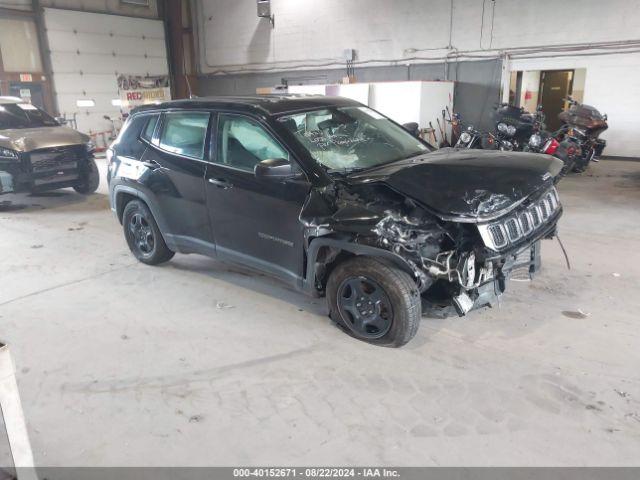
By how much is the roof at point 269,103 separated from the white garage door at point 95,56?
14.4m

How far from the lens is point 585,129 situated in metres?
9.23

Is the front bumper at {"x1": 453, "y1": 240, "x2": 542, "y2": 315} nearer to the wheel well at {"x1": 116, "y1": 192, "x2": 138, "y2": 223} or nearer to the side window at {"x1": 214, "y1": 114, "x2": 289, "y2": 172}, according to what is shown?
the side window at {"x1": 214, "y1": 114, "x2": 289, "y2": 172}

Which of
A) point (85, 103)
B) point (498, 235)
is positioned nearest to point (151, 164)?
point (498, 235)

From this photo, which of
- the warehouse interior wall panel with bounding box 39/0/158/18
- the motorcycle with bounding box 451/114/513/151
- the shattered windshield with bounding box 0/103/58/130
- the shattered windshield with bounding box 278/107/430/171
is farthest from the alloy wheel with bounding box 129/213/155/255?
the warehouse interior wall panel with bounding box 39/0/158/18

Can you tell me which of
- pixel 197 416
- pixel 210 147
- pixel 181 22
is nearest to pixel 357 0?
pixel 181 22

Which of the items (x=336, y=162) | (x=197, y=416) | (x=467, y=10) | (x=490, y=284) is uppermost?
(x=467, y=10)

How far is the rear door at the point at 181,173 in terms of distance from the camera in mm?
4184

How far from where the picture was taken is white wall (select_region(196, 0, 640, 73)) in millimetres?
11539

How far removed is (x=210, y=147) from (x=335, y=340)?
6.15ft

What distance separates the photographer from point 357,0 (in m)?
15.1

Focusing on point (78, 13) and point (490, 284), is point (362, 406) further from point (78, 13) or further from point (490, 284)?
point (78, 13)

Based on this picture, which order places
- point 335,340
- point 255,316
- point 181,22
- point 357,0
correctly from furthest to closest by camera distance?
point 181,22
point 357,0
point 255,316
point 335,340

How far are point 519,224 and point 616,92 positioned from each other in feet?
34.4

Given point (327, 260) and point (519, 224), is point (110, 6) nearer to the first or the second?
point (327, 260)
